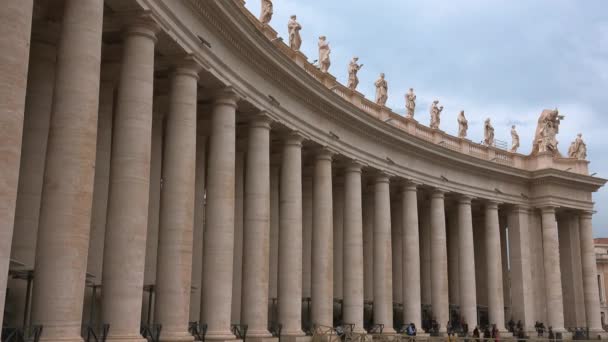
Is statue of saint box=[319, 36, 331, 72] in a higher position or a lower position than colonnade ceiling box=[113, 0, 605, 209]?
higher

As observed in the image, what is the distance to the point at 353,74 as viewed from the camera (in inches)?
3319

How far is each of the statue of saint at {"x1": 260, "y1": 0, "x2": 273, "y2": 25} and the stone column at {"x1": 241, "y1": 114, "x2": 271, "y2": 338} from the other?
1037cm

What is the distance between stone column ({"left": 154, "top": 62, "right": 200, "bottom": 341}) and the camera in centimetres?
4516

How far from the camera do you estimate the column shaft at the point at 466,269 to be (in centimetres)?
9356

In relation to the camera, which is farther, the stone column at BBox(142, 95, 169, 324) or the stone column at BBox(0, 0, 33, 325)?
the stone column at BBox(142, 95, 169, 324)

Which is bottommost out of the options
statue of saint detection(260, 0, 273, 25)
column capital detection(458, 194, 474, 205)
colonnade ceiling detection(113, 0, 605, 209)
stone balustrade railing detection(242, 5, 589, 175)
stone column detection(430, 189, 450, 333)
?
stone column detection(430, 189, 450, 333)

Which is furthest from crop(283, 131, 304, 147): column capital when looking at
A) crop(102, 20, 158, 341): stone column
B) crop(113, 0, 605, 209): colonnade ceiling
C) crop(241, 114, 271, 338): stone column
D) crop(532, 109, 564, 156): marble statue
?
crop(532, 109, 564, 156): marble statue

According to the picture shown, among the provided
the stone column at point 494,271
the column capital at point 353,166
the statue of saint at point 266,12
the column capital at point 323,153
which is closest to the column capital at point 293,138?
the column capital at point 323,153

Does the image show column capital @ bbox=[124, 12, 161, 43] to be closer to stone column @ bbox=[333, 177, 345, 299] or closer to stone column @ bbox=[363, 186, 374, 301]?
stone column @ bbox=[333, 177, 345, 299]

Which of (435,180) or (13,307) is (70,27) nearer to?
(13,307)

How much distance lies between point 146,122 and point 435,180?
58414mm

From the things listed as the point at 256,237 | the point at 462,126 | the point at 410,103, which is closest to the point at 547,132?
the point at 462,126

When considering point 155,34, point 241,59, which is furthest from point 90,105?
point 241,59

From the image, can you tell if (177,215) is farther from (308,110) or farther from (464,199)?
(464,199)
